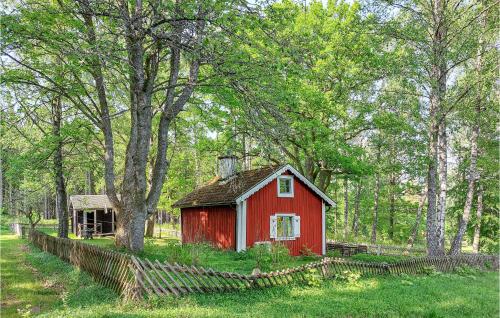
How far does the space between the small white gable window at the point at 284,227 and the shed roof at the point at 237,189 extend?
7.01ft

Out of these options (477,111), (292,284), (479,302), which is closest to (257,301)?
(292,284)

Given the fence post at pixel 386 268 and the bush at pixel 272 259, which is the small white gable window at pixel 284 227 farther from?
the fence post at pixel 386 268

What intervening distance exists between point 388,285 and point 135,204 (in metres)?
8.59

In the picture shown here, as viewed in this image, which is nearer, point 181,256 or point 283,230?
point 181,256

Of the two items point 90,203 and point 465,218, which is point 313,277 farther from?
point 90,203

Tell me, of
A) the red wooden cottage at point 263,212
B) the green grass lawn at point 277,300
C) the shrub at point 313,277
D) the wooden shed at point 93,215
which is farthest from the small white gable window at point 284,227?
the wooden shed at point 93,215

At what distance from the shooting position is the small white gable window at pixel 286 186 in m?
21.9

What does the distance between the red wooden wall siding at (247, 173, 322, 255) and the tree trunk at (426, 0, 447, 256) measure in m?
6.98

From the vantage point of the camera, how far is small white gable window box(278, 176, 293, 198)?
71.7 ft

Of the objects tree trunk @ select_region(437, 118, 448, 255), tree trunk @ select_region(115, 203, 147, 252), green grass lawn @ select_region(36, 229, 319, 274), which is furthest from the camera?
tree trunk @ select_region(437, 118, 448, 255)

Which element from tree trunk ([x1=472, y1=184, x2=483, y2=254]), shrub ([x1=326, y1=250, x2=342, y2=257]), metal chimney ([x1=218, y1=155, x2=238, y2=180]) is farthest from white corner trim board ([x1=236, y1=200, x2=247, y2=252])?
tree trunk ([x1=472, y1=184, x2=483, y2=254])

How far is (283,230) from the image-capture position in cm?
2181

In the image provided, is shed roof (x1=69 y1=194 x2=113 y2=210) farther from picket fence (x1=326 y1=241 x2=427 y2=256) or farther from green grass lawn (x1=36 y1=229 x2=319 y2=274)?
picket fence (x1=326 y1=241 x2=427 y2=256)

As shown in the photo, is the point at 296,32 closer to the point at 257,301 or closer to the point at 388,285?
the point at 388,285
